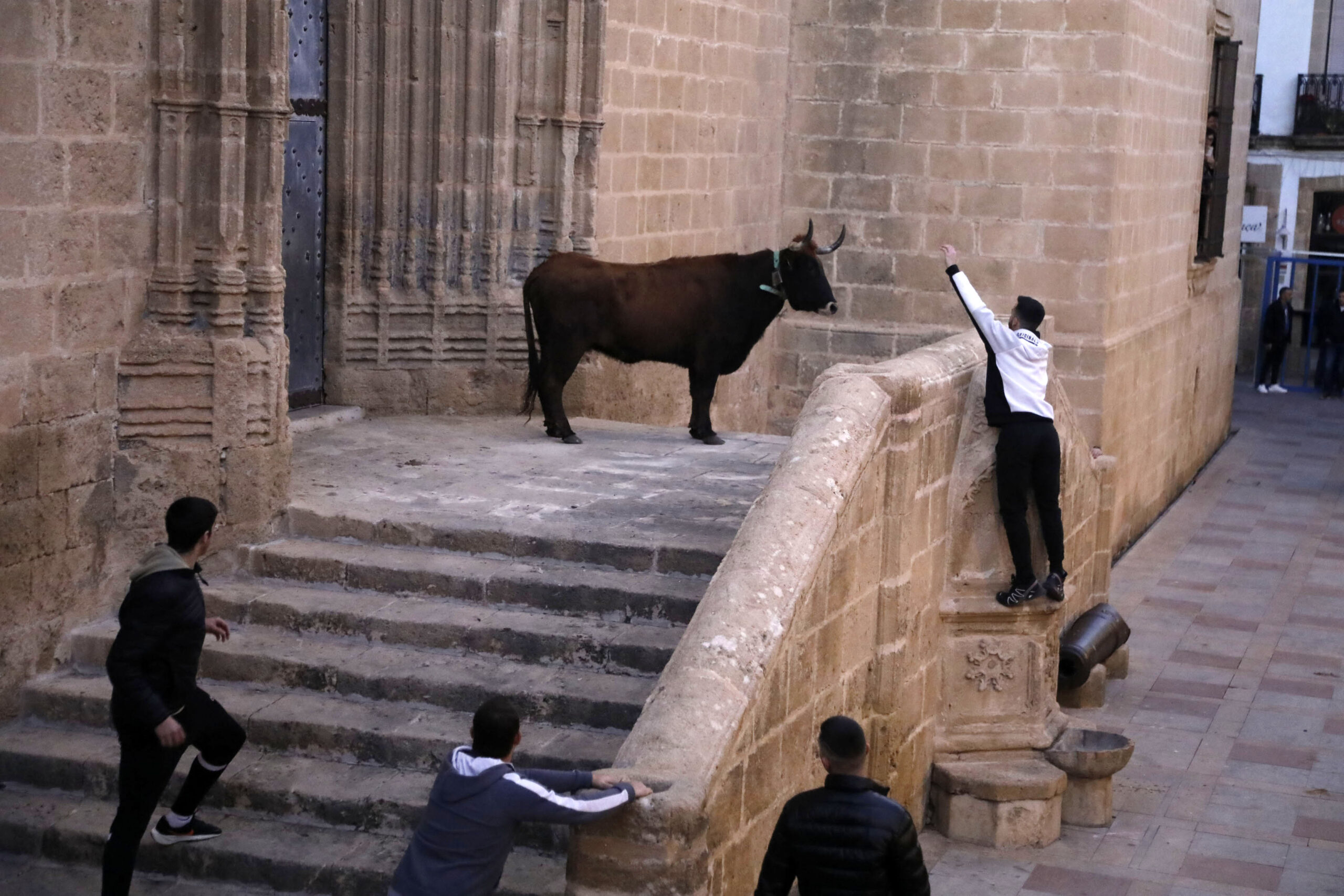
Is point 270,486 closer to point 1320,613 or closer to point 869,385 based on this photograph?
point 869,385

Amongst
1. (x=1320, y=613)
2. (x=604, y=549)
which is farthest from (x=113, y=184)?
(x=1320, y=613)

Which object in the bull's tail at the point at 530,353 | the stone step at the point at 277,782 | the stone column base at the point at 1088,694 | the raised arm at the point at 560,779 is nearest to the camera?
the raised arm at the point at 560,779

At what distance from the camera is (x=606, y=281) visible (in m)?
10.9

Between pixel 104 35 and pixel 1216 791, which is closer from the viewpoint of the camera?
pixel 104 35

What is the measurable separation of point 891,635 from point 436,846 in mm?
3430

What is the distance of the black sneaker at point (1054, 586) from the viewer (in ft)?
30.4

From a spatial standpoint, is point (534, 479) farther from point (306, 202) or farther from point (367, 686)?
point (306, 202)

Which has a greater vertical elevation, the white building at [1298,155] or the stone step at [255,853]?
the white building at [1298,155]

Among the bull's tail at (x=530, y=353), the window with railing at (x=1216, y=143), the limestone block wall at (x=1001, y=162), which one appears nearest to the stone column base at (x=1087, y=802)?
the bull's tail at (x=530, y=353)

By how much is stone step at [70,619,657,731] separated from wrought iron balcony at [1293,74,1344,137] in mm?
25291

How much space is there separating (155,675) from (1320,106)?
27346 mm

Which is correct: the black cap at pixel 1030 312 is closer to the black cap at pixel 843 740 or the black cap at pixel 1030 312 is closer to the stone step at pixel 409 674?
the stone step at pixel 409 674

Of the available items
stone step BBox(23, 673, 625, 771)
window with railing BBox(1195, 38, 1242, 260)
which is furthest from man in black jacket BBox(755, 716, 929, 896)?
window with railing BBox(1195, 38, 1242, 260)

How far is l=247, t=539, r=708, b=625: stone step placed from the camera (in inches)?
312
